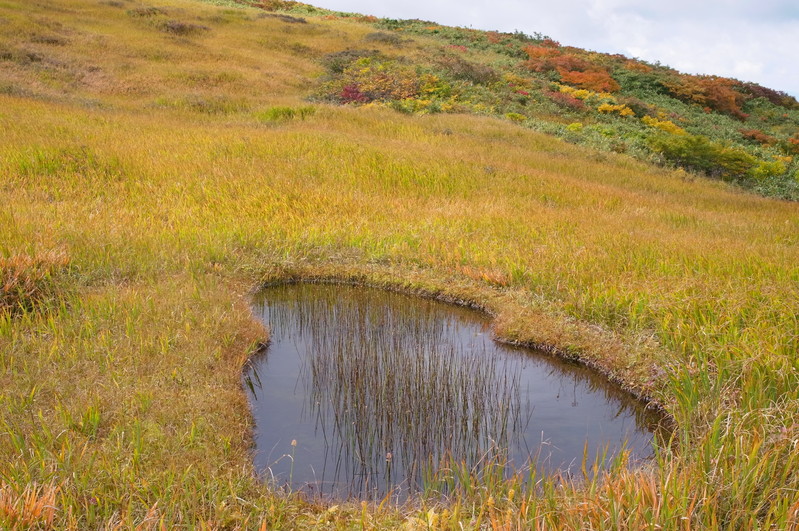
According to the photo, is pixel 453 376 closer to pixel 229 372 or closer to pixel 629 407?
→ pixel 629 407

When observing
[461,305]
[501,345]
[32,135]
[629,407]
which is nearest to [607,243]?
[461,305]

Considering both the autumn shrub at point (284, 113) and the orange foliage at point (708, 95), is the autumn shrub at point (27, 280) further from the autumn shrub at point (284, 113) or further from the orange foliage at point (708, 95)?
the orange foliage at point (708, 95)

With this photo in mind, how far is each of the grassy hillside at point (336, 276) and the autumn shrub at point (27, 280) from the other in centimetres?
3

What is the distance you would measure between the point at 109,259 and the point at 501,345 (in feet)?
17.4

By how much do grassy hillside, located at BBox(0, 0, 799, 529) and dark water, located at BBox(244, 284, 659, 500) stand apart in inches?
11.5

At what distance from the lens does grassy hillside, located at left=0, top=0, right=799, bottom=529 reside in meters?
3.94

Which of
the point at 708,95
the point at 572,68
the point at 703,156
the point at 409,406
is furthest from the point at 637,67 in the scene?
the point at 409,406

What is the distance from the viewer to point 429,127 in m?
20.0

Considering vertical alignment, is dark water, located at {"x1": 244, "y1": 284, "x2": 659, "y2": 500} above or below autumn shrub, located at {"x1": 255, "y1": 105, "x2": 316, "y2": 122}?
below

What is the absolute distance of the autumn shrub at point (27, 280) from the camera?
6988mm

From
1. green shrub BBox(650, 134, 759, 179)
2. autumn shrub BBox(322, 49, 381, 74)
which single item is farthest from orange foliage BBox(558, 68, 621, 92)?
green shrub BBox(650, 134, 759, 179)

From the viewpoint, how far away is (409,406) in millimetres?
5578

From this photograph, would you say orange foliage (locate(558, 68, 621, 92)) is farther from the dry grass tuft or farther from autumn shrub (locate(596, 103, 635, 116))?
the dry grass tuft

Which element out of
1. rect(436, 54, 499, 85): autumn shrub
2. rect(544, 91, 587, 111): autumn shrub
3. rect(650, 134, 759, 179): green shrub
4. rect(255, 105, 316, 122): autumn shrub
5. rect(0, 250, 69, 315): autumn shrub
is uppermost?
rect(436, 54, 499, 85): autumn shrub
